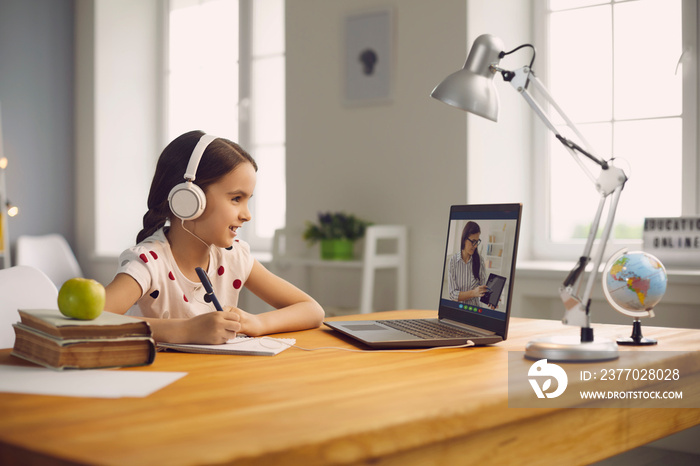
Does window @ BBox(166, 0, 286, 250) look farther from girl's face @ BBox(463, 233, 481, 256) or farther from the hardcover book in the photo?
the hardcover book

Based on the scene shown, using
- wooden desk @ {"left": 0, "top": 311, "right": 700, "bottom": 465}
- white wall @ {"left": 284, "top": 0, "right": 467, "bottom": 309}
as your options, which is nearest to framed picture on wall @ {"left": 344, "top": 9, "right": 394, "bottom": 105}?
white wall @ {"left": 284, "top": 0, "right": 467, "bottom": 309}

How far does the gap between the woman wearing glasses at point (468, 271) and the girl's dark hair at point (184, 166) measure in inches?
20.9

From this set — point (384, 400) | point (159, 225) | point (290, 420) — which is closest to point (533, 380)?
point (384, 400)

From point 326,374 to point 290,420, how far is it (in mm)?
262

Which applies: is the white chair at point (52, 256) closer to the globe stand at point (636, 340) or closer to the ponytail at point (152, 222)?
the ponytail at point (152, 222)

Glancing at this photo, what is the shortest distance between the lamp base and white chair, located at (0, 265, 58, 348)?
0.96 metres

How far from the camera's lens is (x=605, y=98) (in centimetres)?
286

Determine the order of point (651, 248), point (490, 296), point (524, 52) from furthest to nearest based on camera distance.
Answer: point (524, 52), point (651, 248), point (490, 296)

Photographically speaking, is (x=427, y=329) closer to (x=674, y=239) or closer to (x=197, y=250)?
Result: (x=197, y=250)

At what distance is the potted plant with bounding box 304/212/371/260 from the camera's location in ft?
10.00

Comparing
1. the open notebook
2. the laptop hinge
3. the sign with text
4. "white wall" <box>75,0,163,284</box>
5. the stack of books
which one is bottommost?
the open notebook

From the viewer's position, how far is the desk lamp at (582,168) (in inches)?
41.7

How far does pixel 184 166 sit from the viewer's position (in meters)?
1.59

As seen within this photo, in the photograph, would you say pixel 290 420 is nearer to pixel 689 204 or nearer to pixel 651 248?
pixel 651 248
